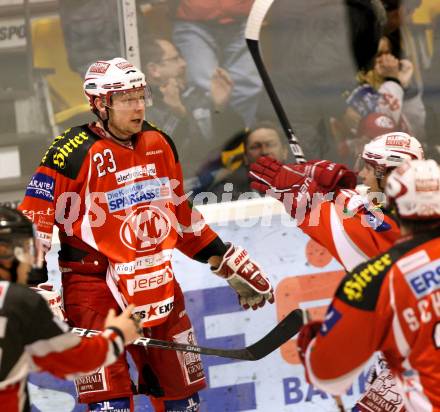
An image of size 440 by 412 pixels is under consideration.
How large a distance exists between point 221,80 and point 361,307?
2.65m

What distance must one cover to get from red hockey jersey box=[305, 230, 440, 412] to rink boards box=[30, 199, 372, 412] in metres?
1.73

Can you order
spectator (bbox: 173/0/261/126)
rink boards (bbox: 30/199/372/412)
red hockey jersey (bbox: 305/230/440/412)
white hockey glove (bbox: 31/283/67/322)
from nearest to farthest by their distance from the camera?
1. red hockey jersey (bbox: 305/230/440/412)
2. white hockey glove (bbox: 31/283/67/322)
3. rink boards (bbox: 30/199/372/412)
4. spectator (bbox: 173/0/261/126)

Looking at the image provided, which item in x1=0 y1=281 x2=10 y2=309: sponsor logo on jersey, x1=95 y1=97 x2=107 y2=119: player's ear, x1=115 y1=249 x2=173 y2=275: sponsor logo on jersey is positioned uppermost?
x1=95 y1=97 x2=107 y2=119: player's ear

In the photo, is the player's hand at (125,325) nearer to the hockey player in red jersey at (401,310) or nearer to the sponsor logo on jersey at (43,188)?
the hockey player in red jersey at (401,310)

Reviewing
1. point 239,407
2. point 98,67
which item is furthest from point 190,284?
point 98,67

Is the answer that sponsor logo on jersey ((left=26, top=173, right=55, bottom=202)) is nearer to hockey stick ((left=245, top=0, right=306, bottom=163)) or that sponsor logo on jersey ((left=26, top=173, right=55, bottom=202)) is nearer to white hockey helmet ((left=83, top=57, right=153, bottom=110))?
white hockey helmet ((left=83, top=57, right=153, bottom=110))

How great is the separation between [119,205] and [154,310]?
384mm

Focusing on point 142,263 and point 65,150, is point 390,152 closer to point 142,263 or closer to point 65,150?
point 142,263

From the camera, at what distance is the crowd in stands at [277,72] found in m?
5.09

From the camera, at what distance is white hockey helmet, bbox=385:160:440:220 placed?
2789mm

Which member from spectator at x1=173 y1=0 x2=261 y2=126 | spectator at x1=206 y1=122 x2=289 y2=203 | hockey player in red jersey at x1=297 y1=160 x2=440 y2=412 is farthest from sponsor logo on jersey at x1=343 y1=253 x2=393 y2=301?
spectator at x1=173 y1=0 x2=261 y2=126

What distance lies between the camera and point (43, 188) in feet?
12.4

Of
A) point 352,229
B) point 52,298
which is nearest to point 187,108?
point 52,298

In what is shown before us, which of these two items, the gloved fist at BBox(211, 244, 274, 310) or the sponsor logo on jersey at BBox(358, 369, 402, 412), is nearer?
the sponsor logo on jersey at BBox(358, 369, 402, 412)
